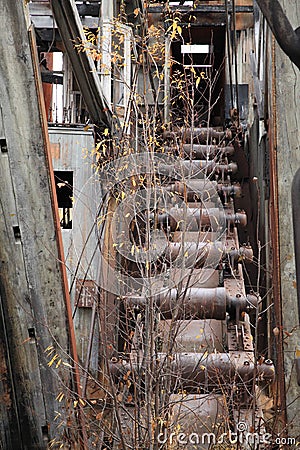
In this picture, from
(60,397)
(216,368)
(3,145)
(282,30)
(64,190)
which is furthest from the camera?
(64,190)

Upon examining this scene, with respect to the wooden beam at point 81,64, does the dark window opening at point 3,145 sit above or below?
below

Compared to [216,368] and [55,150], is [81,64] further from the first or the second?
[216,368]

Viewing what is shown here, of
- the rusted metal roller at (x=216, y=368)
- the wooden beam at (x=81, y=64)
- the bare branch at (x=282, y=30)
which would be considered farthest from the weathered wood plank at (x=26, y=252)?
the bare branch at (x=282, y=30)

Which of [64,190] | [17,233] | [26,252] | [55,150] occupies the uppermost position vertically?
[55,150]

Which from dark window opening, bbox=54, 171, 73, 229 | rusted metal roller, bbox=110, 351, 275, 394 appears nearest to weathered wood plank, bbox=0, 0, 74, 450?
rusted metal roller, bbox=110, 351, 275, 394

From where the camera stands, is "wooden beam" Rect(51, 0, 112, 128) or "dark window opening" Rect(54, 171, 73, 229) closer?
"wooden beam" Rect(51, 0, 112, 128)

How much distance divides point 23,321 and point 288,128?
6.78 feet

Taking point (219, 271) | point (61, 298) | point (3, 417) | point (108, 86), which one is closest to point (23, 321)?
point (61, 298)

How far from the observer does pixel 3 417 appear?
4484 millimetres

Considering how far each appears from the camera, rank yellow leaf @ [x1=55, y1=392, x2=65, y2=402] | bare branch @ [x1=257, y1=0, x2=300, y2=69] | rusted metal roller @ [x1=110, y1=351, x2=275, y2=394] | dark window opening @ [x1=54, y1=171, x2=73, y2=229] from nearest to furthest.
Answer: bare branch @ [x1=257, y1=0, x2=300, y2=69] → yellow leaf @ [x1=55, y1=392, x2=65, y2=402] → rusted metal roller @ [x1=110, y1=351, x2=275, y2=394] → dark window opening @ [x1=54, y1=171, x2=73, y2=229]

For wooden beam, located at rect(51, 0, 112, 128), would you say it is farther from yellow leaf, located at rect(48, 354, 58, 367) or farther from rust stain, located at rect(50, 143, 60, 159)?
yellow leaf, located at rect(48, 354, 58, 367)

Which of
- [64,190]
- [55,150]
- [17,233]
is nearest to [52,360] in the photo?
[17,233]

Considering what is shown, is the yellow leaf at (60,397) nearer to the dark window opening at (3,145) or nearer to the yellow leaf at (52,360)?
the yellow leaf at (52,360)

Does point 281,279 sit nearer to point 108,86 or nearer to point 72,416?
point 72,416
